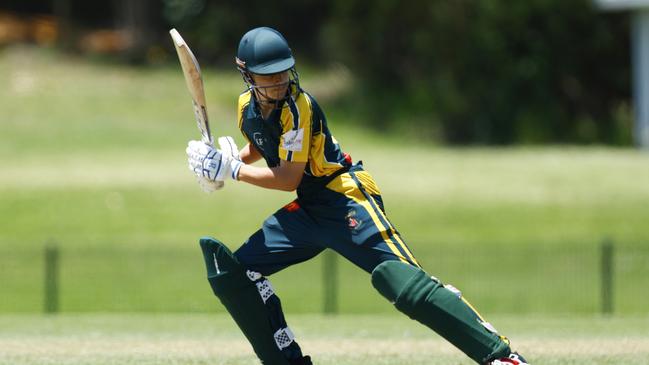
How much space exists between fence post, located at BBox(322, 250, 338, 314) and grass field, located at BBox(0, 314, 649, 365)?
286cm

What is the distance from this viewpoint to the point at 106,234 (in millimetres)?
21438

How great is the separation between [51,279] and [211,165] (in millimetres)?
10485

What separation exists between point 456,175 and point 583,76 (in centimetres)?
1040

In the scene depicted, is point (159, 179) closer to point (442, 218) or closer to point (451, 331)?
point (442, 218)

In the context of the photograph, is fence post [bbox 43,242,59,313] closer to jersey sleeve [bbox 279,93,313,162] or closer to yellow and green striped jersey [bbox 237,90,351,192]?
yellow and green striped jersey [bbox 237,90,351,192]

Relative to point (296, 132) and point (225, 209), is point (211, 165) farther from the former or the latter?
point (225, 209)

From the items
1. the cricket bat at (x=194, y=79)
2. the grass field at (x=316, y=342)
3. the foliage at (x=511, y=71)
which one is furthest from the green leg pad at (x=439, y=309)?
the foliage at (x=511, y=71)

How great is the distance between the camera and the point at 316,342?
992 centimetres

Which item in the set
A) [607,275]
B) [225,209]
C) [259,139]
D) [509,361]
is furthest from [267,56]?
[225,209]

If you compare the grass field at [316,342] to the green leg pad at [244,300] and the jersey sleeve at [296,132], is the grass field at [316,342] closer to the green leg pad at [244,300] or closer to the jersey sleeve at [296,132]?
the green leg pad at [244,300]

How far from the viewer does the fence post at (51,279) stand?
16578 mm

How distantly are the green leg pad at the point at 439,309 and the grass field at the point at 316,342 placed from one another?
154 cm

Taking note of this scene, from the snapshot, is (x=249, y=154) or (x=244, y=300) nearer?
(x=244, y=300)

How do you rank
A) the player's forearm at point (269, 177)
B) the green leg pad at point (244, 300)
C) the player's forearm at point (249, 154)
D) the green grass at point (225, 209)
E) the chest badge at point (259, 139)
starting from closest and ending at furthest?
1. the player's forearm at point (269, 177)
2. the green leg pad at point (244, 300)
3. the chest badge at point (259, 139)
4. the player's forearm at point (249, 154)
5. the green grass at point (225, 209)
